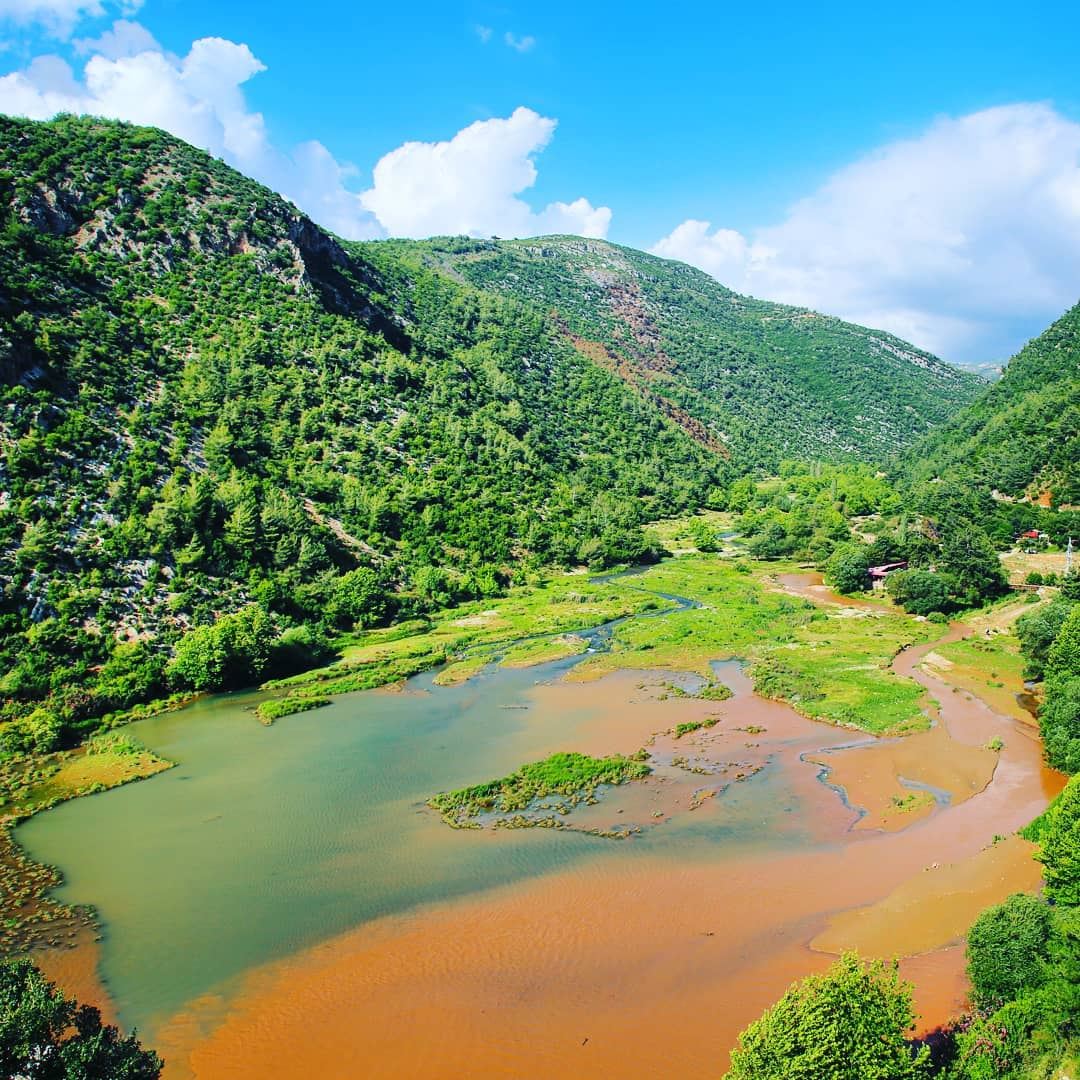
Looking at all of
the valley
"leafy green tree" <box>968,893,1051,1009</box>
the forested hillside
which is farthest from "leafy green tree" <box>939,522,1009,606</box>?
"leafy green tree" <box>968,893,1051,1009</box>

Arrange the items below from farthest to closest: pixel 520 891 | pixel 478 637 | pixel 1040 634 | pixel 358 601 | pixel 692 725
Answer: pixel 358 601 < pixel 478 637 < pixel 1040 634 < pixel 692 725 < pixel 520 891

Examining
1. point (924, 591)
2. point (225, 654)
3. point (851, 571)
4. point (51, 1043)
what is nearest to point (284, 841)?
point (51, 1043)

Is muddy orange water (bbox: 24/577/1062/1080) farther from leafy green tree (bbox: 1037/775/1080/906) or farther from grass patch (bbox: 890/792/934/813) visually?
leafy green tree (bbox: 1037/775/1080/906)

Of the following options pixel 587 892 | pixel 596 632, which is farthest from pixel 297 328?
pixel 587 892

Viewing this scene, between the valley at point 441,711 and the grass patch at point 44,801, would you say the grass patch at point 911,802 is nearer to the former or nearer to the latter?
the valley at point 441,711

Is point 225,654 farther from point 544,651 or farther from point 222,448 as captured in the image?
point 222,448

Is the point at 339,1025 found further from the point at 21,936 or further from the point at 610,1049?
the point at 21,936
